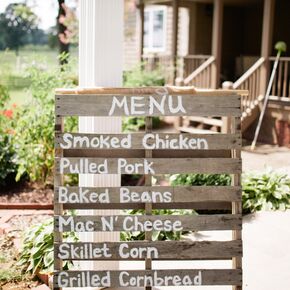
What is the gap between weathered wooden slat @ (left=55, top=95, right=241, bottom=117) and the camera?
131 inches

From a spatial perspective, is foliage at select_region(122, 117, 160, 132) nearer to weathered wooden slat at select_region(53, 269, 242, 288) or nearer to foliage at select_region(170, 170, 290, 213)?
foliage at select_region(170, 170, 290, 213)

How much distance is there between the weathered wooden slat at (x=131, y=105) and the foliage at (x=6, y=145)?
4.20 meters

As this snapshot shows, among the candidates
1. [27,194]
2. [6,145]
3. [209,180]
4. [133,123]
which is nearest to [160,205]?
[209,180]

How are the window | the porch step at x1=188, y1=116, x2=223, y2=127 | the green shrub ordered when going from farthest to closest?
1. the window
2. the green shrub
3. the porch step at x1=188, y1=116, x2=223, y2=127

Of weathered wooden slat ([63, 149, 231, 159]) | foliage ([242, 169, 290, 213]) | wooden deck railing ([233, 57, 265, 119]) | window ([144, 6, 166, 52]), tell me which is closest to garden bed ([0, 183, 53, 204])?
foliage ([242, 169, 290, 213])

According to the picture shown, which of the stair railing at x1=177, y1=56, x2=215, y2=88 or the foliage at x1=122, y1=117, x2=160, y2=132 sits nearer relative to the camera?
the foliage at x1=122, y1=117, x2=160, y2=132

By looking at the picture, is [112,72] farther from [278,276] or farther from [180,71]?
[180,71]

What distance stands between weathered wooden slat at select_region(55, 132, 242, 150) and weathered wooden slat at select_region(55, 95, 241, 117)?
0.15 meters

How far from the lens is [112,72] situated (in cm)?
376

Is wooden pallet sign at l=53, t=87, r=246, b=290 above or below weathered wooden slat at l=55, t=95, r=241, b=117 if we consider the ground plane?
below

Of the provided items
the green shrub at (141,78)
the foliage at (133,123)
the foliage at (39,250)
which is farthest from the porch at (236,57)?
the foliage at (39,250)

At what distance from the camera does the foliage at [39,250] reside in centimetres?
432

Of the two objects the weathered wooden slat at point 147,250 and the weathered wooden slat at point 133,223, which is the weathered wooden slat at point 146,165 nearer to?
the weathered wooden slat at point 133,223

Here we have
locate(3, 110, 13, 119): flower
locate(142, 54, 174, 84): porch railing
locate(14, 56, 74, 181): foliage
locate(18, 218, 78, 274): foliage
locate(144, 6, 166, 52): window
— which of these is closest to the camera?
locate(18, 218, 78, 274): foliage
